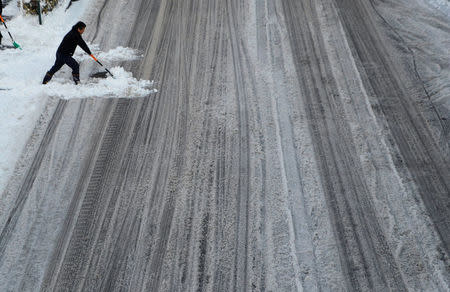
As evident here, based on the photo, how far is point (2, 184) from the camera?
6312mm

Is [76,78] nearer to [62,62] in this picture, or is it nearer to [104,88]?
[62,62]

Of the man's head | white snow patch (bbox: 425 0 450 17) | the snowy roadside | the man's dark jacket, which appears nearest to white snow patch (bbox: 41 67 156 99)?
the snowy roadside

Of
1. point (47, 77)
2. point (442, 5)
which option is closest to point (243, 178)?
point (47, 77)

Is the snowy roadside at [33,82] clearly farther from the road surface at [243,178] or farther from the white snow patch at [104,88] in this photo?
the road surface at [243,178]

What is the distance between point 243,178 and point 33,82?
5.37 m

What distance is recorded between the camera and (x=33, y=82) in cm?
857

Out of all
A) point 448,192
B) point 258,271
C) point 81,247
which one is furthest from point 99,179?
point 448,192

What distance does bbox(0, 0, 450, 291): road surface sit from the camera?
522 cm

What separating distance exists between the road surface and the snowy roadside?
32 centimetres

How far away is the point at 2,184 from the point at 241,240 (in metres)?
4.01

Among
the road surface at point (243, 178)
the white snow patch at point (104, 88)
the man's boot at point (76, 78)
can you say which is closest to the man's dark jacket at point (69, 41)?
the man's boot at point (76, 78)

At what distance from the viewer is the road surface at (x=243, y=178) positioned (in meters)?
5.22

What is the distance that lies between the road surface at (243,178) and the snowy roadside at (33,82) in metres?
0.32

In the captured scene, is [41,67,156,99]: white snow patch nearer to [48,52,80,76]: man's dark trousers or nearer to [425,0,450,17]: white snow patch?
[48,52,80,76]: man's dark trousers
